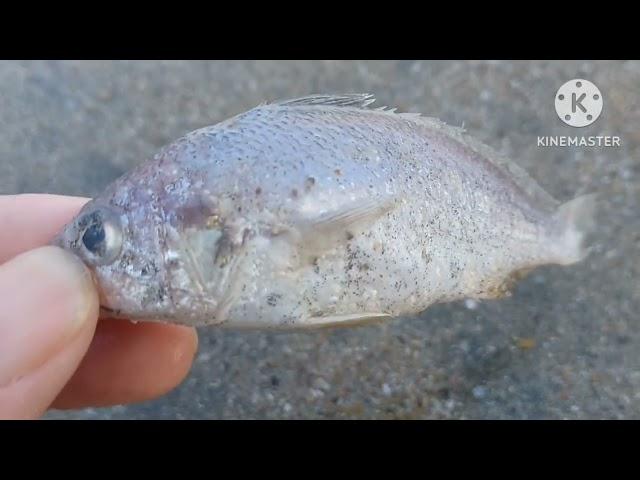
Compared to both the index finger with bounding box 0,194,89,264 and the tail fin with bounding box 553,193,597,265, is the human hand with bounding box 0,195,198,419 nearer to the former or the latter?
the index finger with bounding box 0,194,89,264

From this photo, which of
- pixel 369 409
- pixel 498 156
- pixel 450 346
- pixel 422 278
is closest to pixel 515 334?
pixel 450 346

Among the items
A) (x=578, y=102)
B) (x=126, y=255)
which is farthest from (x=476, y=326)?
(x=126, y=255)

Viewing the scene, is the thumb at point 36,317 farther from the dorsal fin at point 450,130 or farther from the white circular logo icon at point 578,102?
the white circular logo icon at point 578,102

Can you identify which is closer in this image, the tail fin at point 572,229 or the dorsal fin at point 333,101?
the dorsal fin at point 333,101

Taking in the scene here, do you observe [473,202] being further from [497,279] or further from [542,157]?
[542,157]

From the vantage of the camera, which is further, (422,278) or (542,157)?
(542,157)

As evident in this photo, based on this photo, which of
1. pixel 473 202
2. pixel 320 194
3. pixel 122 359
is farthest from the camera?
pixel 122 359

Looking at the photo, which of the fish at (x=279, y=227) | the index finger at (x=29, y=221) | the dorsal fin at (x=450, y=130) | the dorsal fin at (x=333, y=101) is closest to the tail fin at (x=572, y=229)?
the dorsal fin at (x=450, y=130)
